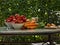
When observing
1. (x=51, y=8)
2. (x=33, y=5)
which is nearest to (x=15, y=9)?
(x=33, y=5)

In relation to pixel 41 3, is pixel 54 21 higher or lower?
lower

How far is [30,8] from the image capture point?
4.16 meters

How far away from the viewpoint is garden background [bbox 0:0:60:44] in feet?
13.5

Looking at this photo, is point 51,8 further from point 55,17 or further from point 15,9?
point 15,9

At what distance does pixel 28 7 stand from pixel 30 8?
42mm

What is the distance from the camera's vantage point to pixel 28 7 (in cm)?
416

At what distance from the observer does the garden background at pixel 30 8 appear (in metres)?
4.13

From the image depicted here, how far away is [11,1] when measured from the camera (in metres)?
4.13

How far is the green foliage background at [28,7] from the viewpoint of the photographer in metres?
4.13

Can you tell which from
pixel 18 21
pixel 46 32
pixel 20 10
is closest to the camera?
pixel 46 32

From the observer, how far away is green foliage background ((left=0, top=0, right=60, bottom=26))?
413 cm

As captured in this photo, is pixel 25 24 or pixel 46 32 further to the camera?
pixel 25 24

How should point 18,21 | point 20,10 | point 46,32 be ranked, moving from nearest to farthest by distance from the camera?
point 46,32 → point 18,21 → point 20,10

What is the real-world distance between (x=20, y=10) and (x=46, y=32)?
1966mm
